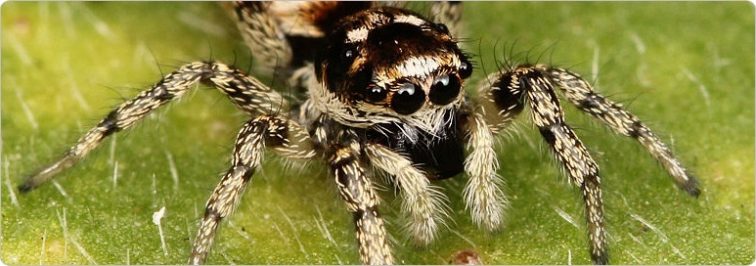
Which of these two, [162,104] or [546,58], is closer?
[162,104]

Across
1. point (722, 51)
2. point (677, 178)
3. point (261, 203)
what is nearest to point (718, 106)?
point (722, 51)

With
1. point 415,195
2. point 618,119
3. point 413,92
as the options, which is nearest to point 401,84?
point 413,92

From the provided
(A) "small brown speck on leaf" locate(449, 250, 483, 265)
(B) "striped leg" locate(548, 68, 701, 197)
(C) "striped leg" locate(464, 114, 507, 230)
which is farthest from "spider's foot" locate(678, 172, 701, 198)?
(A) "small brown speck on leaf" locate(449, 250, 483, 265)

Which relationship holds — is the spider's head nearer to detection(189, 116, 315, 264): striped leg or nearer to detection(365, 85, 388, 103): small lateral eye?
detection(365, 85, 388, 103): small lateral eye

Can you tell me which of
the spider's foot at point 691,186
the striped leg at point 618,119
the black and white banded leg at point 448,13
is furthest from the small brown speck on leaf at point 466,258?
the black and white banded leg at point 448,13

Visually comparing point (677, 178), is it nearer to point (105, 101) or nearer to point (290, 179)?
point (290, 179)

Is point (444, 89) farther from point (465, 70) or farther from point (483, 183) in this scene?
point (483, 183)

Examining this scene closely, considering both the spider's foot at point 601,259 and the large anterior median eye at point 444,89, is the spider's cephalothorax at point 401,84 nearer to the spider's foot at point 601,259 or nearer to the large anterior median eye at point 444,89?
the large anterior median eye at point 444,89
